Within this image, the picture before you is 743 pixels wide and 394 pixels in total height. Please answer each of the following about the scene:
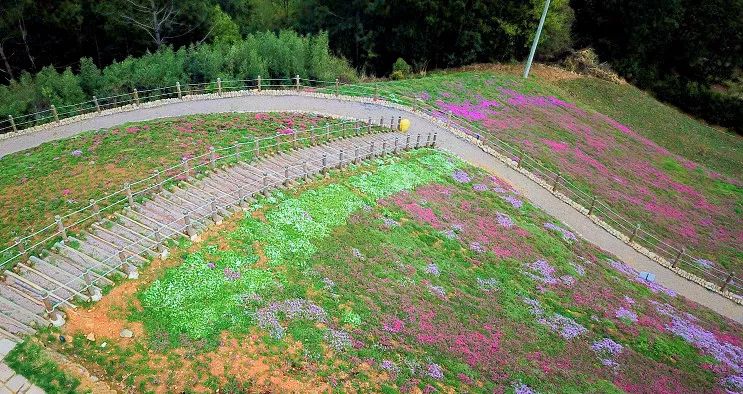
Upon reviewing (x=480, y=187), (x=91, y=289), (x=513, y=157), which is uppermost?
(x=91, y=289)

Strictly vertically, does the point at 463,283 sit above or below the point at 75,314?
below

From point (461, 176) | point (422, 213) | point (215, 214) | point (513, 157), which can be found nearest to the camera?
point (215, 214)

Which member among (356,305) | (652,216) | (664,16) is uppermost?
(664,16)

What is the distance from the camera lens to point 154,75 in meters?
38.0

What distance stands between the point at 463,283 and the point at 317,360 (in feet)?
29.5

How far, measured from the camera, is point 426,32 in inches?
2414

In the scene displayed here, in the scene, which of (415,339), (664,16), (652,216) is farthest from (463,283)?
(664,16)

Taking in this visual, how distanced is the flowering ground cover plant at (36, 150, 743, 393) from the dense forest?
36.4 m

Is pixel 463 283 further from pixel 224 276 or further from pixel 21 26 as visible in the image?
pixel 21 26

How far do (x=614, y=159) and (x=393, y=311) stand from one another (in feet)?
104

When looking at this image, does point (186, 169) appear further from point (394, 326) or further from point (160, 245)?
point (394, 326)

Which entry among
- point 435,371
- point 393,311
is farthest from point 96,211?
point 435,371

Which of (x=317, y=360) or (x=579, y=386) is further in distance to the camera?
(x=579, y=386)

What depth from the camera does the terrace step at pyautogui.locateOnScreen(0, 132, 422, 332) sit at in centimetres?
1642
